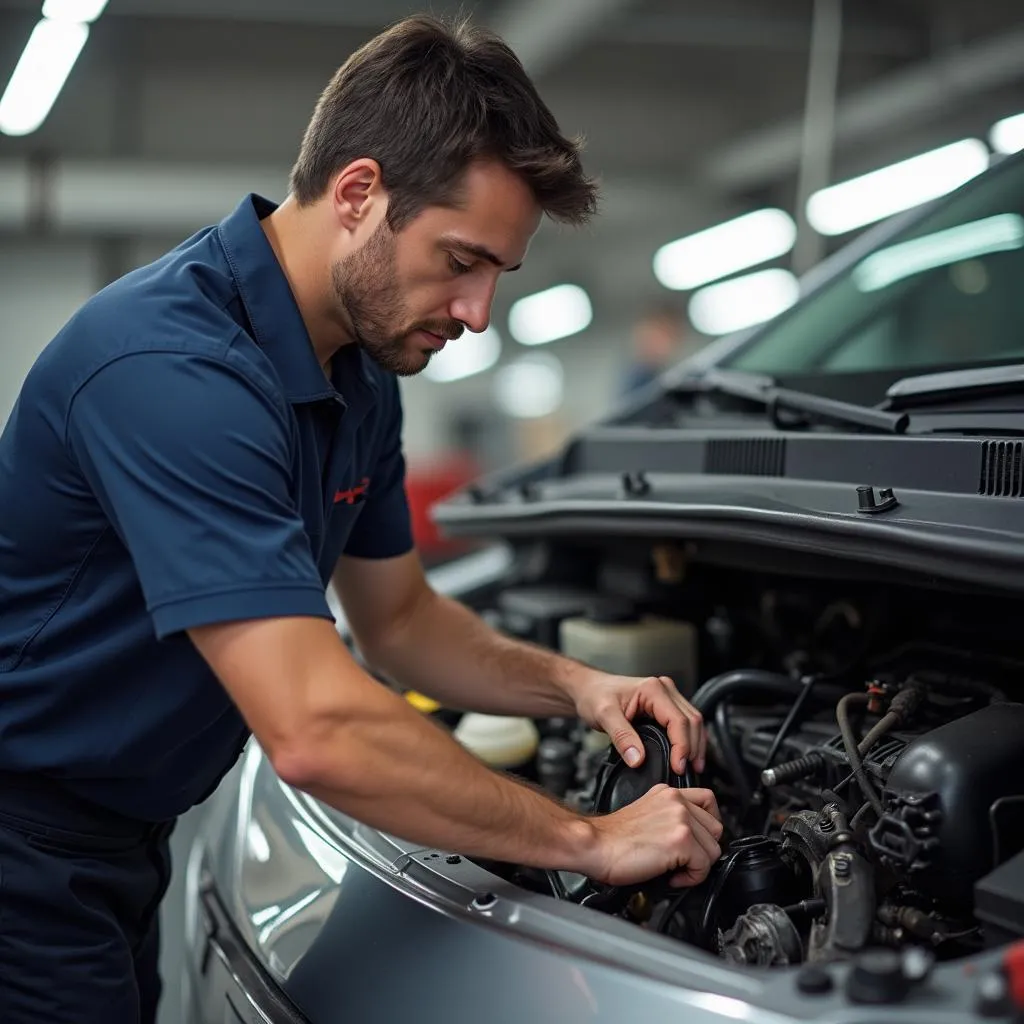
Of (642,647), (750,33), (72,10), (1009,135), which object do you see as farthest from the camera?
(750,33)

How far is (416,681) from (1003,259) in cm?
126

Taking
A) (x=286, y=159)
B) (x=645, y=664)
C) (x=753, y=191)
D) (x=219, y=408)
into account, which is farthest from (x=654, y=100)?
(x=219, y=408)

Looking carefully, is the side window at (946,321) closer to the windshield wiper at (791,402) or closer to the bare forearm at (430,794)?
the windshield wiper at (791,402)

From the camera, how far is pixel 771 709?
159 centimetres

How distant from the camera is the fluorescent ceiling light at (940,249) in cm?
198

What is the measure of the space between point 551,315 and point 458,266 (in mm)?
13239

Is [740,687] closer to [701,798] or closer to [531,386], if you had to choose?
[701,798]

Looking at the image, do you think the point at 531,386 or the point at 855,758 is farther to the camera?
the point at 531,386

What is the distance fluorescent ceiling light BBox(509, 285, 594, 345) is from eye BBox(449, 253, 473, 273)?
39.5 ft

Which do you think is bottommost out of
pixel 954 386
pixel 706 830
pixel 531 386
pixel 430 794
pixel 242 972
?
pixel 531 386

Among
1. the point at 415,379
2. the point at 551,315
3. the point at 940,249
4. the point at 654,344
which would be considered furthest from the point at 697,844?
the point at 415,379

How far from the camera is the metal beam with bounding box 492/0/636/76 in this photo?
5.34m

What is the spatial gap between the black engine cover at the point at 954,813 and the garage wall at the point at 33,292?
10708 mm

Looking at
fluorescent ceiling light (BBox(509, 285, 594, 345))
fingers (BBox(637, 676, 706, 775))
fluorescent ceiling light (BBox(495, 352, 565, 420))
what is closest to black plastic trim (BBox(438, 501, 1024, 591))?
fingers (BBox(637, 676, 706, 775))
